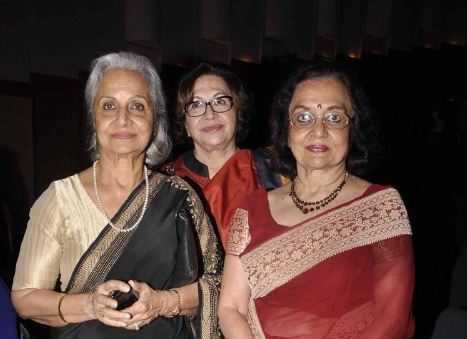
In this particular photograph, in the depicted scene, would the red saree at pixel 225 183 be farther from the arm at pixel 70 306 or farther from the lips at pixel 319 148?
the arm at pixel 70 306

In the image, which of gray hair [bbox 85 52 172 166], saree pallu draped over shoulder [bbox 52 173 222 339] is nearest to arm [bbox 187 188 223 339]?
saree pallu draped over shoulder [bbox 52 173 222 339]

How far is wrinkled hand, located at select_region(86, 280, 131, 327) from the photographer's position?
1.59 m

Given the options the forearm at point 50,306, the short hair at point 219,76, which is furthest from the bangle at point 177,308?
the short hair at point 219,76

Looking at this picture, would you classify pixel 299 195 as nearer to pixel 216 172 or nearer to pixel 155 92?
pixel 155 92

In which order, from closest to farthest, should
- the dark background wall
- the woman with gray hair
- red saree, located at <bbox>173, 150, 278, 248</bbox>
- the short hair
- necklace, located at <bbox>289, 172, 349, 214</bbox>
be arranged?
the woman with gray hair < necklace, located at <bbox>289, 172, 349, 214</bbox> < red saree, located at <bbox>173, 150, 278, 248</bbox> < the short hair < the dark background wall

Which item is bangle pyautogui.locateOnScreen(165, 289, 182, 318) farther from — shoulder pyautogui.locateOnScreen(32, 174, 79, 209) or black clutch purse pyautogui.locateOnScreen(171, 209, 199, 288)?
shoulder pyautogui.locateOnScreen(32, 174, 79, 209)

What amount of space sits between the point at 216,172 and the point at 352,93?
103cm

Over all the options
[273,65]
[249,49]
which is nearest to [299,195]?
[273,65]

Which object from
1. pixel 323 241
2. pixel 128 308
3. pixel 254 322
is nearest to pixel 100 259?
pixel 128 308

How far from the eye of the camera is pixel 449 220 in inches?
238

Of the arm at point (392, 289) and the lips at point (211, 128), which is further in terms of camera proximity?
the lips at point (211, 128)

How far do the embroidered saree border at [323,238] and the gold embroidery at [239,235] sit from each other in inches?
1.6

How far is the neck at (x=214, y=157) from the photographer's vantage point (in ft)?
8.93

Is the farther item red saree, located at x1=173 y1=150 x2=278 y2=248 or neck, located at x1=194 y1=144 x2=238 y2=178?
neck, located at x1=194 y1=144 x2=238 y2=178
